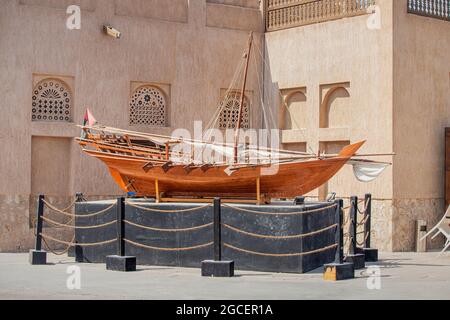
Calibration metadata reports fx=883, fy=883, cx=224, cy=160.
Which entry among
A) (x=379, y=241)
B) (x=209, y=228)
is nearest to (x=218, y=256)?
(x=209, y=228)

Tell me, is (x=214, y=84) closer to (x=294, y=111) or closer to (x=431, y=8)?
(x=294, y=111)

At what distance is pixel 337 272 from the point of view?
1346 centimetres

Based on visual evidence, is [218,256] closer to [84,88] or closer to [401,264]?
[401,264]

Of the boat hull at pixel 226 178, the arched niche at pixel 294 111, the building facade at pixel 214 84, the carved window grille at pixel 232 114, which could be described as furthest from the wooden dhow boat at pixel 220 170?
the carved window grille at pixel 232 114

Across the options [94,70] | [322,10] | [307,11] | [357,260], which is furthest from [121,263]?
[307,11]

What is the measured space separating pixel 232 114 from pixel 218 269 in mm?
7627

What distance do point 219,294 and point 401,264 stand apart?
5.46 meters

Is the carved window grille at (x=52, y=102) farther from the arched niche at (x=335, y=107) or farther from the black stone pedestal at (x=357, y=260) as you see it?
the black stone pedestal at (x=357, y=260)

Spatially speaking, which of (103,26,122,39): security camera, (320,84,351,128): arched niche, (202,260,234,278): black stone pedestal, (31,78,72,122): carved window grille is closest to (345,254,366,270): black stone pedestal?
(202,260,234,278): black stone pedestal

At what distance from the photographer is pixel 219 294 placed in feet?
38.5

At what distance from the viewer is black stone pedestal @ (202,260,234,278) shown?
1394 cm

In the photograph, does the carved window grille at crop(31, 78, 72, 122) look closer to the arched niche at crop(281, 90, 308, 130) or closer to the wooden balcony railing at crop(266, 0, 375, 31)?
the arched niche at crop(281, 90, 308, 130)

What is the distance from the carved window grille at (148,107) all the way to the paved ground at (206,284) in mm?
5036

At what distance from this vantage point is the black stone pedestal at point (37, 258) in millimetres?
15898
